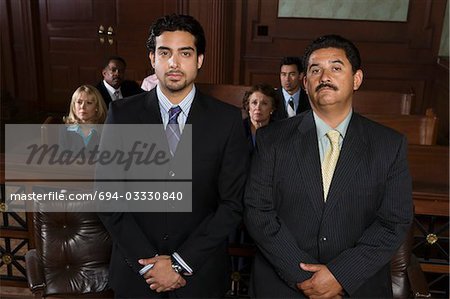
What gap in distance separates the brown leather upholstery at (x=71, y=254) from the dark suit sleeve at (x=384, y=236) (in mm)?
1052

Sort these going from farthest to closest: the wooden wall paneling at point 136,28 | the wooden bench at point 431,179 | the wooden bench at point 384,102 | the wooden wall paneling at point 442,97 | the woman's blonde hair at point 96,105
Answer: the wooden wall paneling at point 136,28 → the wooden wall paneling at point 442,97 → the wooden bench at point 384,102 → the woman's blonde hair at point 96,105 → the wooden bench at point 431,179

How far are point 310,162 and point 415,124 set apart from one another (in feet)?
6.60

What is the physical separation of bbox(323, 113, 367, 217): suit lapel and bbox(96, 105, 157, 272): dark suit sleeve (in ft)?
2.14

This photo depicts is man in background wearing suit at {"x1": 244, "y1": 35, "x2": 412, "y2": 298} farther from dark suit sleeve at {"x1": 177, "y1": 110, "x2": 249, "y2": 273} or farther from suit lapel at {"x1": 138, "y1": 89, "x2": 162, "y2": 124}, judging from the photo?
suit lapel at {"x1": 138, "y1": 89, "x2": 162, "y2": 124}

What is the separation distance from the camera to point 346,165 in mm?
1614

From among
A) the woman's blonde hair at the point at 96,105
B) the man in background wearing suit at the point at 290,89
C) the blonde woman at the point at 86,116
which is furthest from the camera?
the man in background wearing suit at the point at 290,89

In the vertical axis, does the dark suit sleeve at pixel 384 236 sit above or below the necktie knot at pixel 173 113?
below

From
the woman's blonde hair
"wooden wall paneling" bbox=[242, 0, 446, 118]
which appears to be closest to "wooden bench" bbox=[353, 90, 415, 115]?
"wooden wall paneling" bbox=[242, 0, 446, 118]

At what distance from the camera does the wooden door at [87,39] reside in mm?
6133

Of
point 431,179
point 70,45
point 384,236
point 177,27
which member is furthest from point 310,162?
point 70,45

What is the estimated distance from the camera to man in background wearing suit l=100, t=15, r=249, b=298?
1.67 m

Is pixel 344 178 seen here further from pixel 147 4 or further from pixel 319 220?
pixel 147 4

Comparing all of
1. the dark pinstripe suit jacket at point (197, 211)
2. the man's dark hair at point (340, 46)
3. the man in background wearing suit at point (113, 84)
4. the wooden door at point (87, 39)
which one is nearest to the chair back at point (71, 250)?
the dark pinstripe suit jacket at point (197, 211)

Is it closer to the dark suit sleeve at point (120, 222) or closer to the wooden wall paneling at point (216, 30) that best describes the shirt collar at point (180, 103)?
the dark suit sleeve at point (120, 222)
